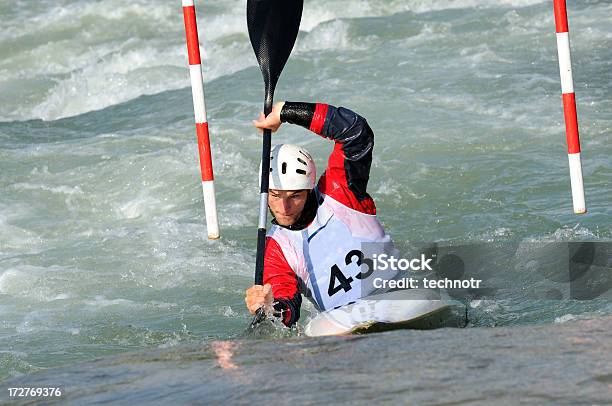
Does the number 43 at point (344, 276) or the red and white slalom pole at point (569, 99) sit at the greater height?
the red and white slalom pole at point (569, 99)

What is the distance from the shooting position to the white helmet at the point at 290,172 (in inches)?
171

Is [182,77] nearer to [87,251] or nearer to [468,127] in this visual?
[468,127]

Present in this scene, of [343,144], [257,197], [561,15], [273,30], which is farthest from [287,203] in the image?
[257,197]

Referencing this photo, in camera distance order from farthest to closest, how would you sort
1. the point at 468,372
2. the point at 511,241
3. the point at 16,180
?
the point at 16,180 < the point at 511,241 < the point at 468,372

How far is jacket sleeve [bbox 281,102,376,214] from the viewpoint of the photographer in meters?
4.34

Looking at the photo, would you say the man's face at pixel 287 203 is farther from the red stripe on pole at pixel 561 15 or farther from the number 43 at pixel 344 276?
the red stripe on pole at pixel 561 15

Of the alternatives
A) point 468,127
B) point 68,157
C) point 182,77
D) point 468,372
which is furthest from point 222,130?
point 468,372

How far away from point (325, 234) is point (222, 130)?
4.82 m

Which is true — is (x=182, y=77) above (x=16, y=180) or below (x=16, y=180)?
above

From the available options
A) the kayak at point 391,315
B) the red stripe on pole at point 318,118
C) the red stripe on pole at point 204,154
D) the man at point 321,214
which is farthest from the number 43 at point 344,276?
the red stripe on pole at point 204,154

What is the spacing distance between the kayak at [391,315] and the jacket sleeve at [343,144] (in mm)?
405

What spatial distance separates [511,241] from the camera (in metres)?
6.35

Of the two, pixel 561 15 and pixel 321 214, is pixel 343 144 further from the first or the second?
pixel 561 15

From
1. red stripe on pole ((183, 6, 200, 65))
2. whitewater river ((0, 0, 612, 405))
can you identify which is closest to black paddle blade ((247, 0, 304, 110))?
red stripe on pole ((183, 6, 200, 65))
